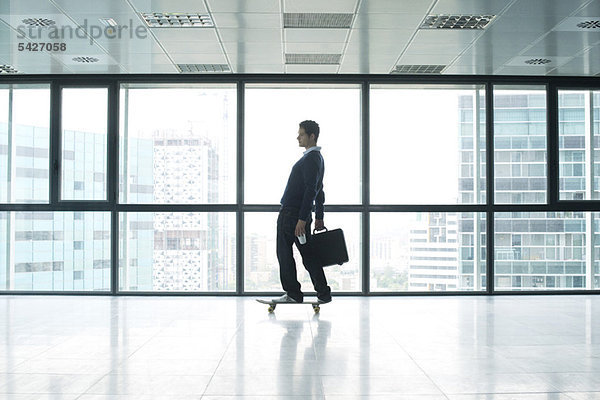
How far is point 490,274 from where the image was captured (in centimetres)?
623

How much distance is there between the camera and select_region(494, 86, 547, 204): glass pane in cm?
630

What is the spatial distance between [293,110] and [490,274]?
2.82 m

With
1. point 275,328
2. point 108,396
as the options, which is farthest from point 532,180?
point 108,396

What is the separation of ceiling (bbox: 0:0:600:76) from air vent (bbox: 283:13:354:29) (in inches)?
2.0

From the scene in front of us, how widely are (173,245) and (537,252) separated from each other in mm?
Answer: 4007

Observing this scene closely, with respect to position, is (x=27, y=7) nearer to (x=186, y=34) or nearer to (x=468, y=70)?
(x=186, y=34)

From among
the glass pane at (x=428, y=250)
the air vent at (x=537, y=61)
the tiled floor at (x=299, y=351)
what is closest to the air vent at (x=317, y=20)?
the air vent at (x=537, y=61)

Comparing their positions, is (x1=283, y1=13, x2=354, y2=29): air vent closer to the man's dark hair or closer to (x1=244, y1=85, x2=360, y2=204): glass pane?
the man's dark hair

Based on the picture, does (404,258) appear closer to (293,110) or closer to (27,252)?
(293,110)

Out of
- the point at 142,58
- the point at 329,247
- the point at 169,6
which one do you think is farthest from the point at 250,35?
the point at 329,247

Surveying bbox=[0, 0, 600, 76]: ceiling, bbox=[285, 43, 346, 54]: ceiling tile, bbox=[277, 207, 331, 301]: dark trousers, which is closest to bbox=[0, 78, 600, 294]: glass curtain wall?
bbox=[0, 0, 600, 76]: ceiling

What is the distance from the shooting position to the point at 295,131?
6.38m

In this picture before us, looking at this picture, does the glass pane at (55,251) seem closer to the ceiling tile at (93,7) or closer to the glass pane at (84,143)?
the glass pane at (84,143)

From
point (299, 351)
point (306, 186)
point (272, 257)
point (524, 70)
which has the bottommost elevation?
point (299, 351)
